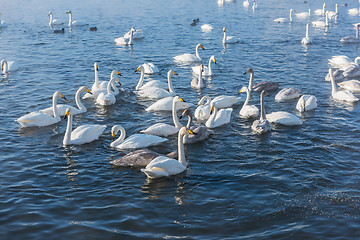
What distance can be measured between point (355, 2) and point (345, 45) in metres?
29.4

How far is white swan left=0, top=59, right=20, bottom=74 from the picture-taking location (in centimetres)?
2436

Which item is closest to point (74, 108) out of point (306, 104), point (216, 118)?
point (216, 118)

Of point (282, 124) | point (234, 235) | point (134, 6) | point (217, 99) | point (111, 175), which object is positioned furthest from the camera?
point (134, 6)

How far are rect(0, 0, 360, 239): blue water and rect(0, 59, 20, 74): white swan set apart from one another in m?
0.71

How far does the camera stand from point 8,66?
24.6 metres

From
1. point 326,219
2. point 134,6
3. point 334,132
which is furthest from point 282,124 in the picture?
point 134,6

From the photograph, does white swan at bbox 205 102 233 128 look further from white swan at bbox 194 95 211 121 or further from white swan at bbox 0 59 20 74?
white swan at bbox 0 59 20 74

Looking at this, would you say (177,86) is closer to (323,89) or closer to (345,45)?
(323,89)

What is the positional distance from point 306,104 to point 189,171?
719 cm

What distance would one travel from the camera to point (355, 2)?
55656 millimetres

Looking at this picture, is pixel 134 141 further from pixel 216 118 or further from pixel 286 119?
pixel 286 119

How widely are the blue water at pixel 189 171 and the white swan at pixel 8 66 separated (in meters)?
0.71

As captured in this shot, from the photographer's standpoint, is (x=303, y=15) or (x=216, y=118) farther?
(x=303, y=15)

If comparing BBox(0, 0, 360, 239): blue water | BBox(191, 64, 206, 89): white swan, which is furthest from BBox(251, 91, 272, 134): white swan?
BBox(191, 64, 206, 89): white swan
